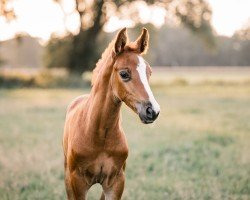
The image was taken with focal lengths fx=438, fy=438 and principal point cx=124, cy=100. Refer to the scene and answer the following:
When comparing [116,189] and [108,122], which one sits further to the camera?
[116,189]

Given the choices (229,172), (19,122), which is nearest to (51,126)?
→ (19,122)

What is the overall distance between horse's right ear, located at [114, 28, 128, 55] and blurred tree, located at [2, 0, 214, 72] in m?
27.8

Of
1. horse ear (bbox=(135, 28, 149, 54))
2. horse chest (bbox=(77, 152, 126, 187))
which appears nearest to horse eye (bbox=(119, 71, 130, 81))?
horse ear (bbox=(135, 28, 149, 54))

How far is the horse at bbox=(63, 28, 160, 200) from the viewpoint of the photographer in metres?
4.22

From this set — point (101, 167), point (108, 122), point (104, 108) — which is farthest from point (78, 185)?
point (104, 108)

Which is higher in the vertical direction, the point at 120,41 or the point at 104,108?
the point at 120,41

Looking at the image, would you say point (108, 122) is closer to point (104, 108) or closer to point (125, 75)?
point (104, 108)

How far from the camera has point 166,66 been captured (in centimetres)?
4644

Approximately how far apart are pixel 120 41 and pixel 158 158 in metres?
4.71

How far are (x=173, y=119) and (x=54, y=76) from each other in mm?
18592

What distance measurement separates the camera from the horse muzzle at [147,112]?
3.92m

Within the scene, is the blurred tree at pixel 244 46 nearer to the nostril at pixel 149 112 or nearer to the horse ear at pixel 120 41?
the horse ear at pixel 120 41

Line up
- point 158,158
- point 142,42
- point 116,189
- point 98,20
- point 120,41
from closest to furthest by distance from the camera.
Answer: point 120,41
point 142,42
point 116,189
point 158,158
point 98,20

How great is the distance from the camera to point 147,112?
396 centimetres
